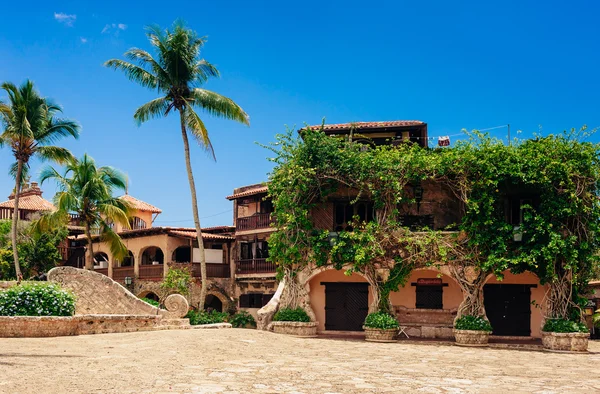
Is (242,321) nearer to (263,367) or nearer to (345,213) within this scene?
(345,213)

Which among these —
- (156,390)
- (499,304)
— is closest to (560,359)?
(499,304)

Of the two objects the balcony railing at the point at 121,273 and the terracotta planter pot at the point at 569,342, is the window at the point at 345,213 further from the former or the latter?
the balcony railing at the point at 121,273

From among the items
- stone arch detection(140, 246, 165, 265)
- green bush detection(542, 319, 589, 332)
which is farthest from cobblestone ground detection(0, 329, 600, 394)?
stone arch detection(140, 246, 165, 265)

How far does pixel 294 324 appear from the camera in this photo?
25.2 m

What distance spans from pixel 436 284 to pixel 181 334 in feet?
34.8

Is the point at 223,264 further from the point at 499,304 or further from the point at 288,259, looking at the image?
the point at 499,304

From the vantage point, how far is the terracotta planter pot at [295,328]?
2520cm

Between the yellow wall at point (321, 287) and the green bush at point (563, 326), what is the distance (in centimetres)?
720

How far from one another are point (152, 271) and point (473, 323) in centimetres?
2385

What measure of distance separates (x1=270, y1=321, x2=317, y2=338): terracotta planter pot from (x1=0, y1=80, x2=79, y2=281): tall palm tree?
14.4 meters

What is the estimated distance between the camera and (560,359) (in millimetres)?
19844

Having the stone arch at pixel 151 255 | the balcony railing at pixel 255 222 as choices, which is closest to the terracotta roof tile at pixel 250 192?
the balcony railing at pixel 255 222

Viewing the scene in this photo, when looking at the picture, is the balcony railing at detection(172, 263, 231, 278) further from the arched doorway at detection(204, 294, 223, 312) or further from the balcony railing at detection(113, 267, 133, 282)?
the balcony railing at detection(113, 267, 133, 282)

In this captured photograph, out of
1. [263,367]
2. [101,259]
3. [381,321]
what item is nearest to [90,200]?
[101,259]
